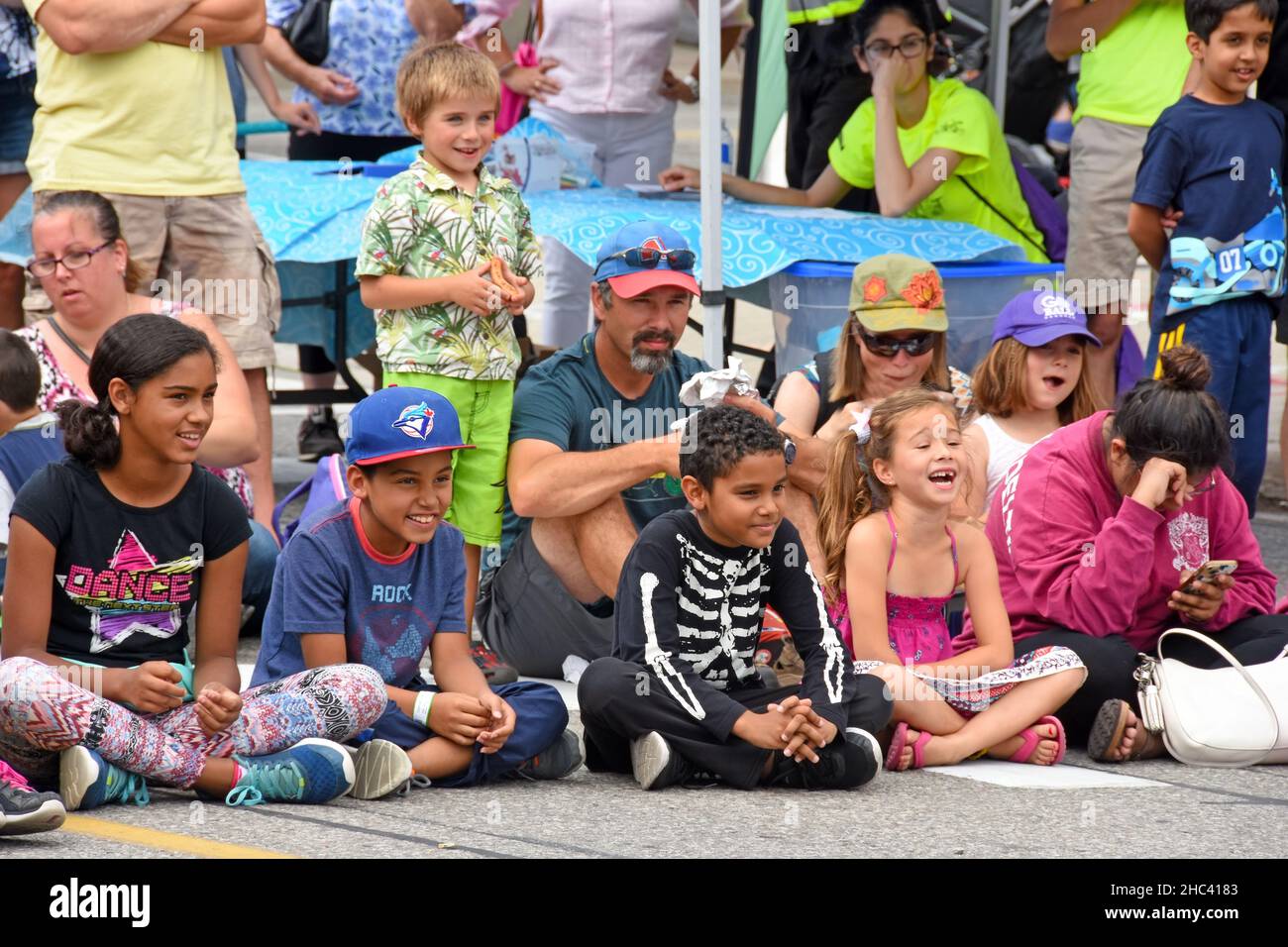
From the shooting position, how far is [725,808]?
13.3 feet

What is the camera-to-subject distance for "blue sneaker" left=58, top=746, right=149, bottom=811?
379 centimetres

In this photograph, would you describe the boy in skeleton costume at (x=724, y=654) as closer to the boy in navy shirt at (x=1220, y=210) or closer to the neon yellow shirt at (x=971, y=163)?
the boy in navy shirt at (x=1220, y=210)

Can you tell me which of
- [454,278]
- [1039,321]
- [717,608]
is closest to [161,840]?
[717,608]

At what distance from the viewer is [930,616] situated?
472 cm

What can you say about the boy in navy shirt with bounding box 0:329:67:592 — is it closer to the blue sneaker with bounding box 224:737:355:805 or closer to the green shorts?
the green shorts

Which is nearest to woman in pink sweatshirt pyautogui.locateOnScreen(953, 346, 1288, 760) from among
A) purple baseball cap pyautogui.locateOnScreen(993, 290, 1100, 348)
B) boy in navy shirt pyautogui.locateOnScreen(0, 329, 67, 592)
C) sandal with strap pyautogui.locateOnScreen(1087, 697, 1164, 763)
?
sandal with strap pyautogui.locateOnScreen(1087, 697, 1164, 763)

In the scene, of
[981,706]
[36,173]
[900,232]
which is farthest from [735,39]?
[981,706]

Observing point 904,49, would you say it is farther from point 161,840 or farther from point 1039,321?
point 161,840

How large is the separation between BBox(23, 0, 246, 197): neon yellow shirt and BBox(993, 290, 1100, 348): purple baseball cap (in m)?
2.51

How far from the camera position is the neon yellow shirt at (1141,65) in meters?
7.09

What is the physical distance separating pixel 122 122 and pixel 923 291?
98.5 inches

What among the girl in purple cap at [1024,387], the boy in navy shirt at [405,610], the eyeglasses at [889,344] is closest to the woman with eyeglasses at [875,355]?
Answer: the eyeglasses at [889,344]

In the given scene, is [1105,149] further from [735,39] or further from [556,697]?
[556,697]

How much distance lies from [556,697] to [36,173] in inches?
111
